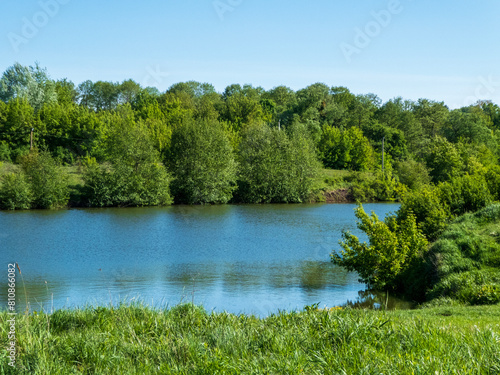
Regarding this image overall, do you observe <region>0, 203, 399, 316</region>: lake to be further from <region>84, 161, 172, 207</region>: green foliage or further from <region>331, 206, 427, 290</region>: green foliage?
<region>84, 161, 172, 207</region>: green foliage

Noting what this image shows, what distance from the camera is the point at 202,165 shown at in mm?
51062

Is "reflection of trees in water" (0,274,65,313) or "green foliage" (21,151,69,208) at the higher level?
"green foliage" (21,151,69,208)

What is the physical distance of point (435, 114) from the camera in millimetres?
84562

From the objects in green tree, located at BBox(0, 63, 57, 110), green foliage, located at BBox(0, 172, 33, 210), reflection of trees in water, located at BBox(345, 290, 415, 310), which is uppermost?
green tree, located at BBox(0, 63, 57, 110)

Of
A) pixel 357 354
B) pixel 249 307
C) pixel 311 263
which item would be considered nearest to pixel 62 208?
pixel 311 263

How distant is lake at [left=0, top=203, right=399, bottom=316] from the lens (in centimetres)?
1495

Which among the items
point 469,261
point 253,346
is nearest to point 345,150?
→ point 469,261

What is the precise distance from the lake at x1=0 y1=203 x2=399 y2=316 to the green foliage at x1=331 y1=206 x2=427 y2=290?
39.1 inches

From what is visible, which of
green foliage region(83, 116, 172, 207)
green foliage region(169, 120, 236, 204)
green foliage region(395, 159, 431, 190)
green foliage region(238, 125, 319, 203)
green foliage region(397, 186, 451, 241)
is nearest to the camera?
green foliage region(397, 186, 451, 241)

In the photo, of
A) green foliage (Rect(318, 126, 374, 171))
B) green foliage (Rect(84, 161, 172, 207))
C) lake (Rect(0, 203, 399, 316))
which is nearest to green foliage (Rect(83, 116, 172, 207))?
green foliage (Rect(84, 161, 172, 207))

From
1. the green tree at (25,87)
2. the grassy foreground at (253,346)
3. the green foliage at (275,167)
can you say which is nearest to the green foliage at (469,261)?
the grassy foreground at (253,346)

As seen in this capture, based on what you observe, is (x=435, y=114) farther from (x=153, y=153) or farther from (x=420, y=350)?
(x=420, y=350)

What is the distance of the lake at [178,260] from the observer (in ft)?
49.0

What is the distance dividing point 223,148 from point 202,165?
3.21 meters
